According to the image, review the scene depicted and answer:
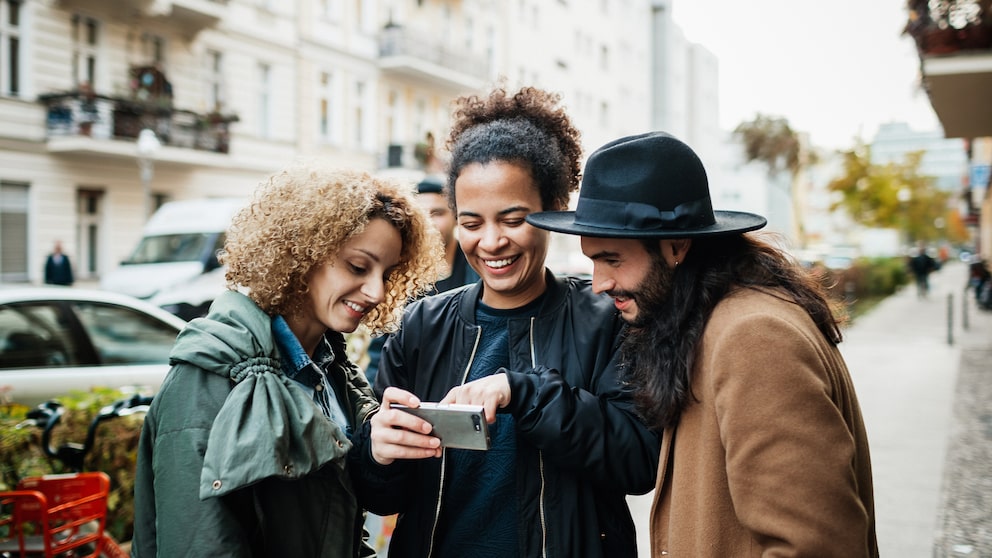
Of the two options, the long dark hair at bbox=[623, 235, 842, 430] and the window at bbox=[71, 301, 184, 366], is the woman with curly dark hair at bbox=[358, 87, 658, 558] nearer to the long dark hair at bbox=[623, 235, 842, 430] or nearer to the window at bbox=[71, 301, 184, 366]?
the long dark hair at bbox=[623, 235, 842, 430]

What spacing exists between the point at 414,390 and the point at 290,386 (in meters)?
0.52

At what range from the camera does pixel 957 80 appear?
8055mm

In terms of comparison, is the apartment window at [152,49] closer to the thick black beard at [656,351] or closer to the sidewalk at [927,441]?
the sidewalk at [927,441]

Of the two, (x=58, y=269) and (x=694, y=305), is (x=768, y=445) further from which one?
(x=58, y=269)

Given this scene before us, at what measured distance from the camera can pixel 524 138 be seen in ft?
7.29

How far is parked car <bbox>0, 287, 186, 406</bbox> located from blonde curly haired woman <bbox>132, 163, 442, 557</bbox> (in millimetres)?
3624

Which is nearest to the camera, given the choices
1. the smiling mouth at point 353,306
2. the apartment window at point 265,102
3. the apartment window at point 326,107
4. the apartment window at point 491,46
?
the smiling mouth at point 353,306

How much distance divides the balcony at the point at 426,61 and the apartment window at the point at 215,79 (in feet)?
20.2

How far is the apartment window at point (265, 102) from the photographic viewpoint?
2133cm

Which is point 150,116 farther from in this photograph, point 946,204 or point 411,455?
point 946,204

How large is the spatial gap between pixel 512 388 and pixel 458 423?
201 millimetres

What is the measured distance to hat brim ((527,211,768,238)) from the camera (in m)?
1.72

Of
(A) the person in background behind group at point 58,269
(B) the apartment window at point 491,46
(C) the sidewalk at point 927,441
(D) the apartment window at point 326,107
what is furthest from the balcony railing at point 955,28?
(B) the apartment window at point 491,46

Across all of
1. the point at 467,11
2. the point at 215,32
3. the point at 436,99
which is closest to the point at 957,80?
the point at 215,32
